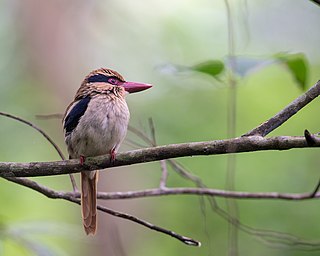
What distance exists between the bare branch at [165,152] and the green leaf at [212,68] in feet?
0.98

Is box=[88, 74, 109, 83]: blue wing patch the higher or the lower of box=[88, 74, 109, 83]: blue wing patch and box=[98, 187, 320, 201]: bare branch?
the higher

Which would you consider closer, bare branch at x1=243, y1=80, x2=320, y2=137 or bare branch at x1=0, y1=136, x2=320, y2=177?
bare branch at x1=0, y1=136, x2=320, y2=177

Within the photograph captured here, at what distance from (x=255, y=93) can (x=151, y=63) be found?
160 centimetres

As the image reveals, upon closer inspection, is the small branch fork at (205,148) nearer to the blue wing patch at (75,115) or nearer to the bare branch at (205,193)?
the bare branch at (205,193)

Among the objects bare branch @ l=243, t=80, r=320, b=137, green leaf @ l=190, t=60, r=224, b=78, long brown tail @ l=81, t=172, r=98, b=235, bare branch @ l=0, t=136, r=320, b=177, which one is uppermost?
green leaf @ l=190, t=60, r=224, b=78

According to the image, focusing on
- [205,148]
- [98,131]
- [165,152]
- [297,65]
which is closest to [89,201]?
[98,131]

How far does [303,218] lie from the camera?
15.1ft

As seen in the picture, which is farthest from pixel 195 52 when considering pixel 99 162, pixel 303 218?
pixel 99 162

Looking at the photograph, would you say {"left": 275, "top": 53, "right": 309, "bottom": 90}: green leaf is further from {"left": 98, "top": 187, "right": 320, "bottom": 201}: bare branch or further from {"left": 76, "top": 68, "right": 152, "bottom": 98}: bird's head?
{"left": 76, "top": 68, "right": 152, "bottom": 98}: bird's head

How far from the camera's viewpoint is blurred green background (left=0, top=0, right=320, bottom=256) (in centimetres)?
504

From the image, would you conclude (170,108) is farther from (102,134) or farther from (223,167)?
(102,134)

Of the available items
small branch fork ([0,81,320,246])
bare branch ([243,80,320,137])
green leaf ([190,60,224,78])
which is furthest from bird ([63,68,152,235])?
bare branch ([243,80,320,137])

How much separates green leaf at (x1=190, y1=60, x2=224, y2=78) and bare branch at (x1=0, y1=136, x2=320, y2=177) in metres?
0.30

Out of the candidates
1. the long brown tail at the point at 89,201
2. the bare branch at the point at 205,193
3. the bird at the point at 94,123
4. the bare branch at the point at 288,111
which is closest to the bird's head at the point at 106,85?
the bird at the point at 94,123
